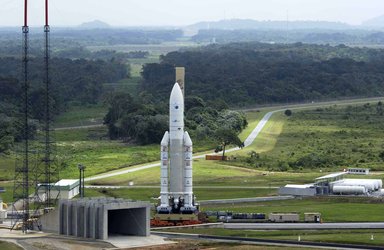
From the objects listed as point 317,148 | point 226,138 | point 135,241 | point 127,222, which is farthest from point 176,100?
point 317,148

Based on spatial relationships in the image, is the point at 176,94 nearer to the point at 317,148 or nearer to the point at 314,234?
the point at 314,234

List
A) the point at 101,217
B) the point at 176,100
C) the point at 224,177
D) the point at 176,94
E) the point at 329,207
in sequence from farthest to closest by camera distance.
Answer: the point at 224,177, the point at 329,207, the point at 176,94, the point at 176,100, the point at 101,217

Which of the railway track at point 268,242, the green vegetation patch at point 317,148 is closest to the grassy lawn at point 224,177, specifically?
the green vegetation patch at point 317,148

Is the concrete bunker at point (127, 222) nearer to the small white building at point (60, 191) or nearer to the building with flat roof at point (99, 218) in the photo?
the building with flat roof at point (99, 218)

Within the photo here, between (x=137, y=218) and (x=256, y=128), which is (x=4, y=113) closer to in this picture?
(x=256, y=128)

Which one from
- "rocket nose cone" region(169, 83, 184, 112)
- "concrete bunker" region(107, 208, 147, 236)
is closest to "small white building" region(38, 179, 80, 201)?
"concrete bunker" region(107, 208, 147, 236)

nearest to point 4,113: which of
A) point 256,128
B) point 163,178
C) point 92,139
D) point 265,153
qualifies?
point 92,139

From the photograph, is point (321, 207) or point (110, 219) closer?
point (110, 219)
